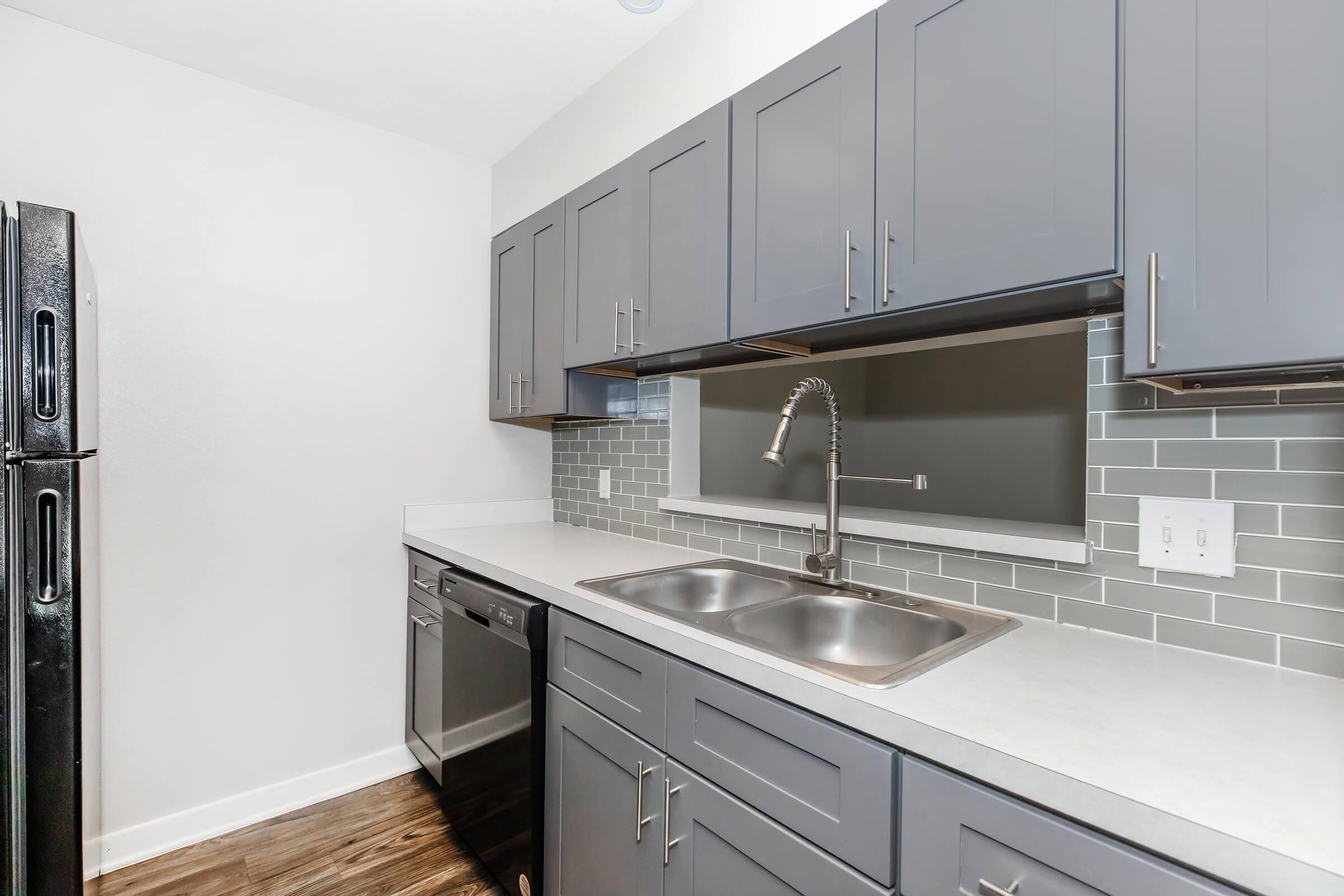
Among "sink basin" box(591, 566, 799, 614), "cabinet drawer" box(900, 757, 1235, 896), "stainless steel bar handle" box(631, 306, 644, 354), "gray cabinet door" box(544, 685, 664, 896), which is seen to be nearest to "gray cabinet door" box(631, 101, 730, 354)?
"stainless steel bar handle" box(631, 306, 644, 354)

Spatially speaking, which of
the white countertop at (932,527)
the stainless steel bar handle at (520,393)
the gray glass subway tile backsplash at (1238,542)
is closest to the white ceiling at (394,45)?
the stainless steel bar handle at (520,393)

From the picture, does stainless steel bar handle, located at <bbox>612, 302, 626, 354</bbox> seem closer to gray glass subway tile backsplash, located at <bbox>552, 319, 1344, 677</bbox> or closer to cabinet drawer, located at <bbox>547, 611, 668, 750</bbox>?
cabinet drawer, located at <bbox>547, 611, 668, 750</bbox>

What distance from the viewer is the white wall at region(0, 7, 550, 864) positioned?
1.99m

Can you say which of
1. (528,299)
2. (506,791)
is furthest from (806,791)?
(528,299)

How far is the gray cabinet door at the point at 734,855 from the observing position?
95 cm

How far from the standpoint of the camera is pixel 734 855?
3.63 feet

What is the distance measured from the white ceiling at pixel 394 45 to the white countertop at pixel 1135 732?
1.77 meters

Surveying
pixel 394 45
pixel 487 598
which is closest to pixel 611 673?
pixel 487 598

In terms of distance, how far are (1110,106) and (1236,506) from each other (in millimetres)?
691

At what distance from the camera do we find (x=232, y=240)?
7.23ft

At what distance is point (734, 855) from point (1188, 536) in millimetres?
974

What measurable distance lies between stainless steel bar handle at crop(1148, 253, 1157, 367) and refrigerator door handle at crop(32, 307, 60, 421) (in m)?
1.78

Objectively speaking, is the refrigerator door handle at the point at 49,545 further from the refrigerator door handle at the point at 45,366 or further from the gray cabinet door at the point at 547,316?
the gray cabinet door at the point at 547,316

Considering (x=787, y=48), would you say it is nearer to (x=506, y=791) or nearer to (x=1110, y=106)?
(x=1110, y=106)
